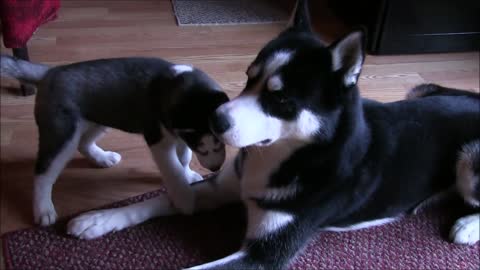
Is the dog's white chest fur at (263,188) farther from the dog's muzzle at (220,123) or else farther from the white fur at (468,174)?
the white fur at (468,174)

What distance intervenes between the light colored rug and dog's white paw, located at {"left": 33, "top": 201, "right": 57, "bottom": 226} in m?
1.44

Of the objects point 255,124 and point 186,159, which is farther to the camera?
point 186,159

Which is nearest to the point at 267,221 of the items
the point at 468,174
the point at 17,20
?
the point at 468,174

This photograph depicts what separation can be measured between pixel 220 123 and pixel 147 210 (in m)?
0.50

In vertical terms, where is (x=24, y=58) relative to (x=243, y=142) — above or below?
below

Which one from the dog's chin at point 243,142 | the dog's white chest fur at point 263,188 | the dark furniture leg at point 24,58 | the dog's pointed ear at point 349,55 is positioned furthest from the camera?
the dark furniture leg at point 24,58

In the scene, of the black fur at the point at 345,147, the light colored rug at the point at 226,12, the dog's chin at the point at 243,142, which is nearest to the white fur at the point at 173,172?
the black fur at the point at 345,147

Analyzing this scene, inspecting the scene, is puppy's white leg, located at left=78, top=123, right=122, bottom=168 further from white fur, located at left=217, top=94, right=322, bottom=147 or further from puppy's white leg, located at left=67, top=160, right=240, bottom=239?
white fur, located at left=217, top=94, right=322, bottom=147

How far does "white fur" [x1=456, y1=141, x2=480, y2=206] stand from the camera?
1.48m

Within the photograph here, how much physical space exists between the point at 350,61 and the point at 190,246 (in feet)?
2.42

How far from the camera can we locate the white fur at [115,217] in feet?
4.84

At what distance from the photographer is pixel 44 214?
151 centimetres

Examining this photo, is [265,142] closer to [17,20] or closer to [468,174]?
[468,174]

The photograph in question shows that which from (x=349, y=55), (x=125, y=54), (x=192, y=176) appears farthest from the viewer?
(x=125, y=54)
